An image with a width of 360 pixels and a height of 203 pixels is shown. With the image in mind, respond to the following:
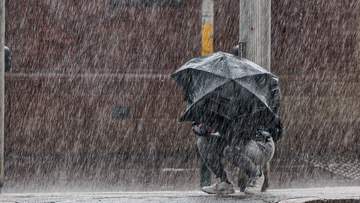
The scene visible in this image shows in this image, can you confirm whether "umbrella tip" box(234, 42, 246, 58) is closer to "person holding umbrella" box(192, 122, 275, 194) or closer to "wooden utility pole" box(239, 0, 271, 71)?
"wooden utility pole" box(239, 0, 271, 71)

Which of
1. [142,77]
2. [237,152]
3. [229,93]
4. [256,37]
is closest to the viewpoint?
[229,93]

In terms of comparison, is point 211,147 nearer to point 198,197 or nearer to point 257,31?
point 198,197

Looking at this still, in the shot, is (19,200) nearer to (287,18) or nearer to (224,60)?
(224,60)

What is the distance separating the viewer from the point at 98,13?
38.3 feet

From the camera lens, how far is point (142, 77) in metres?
11.6

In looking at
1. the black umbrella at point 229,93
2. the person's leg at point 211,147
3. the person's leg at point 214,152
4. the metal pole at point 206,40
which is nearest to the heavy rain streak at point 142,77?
the metal pole at point 206,40

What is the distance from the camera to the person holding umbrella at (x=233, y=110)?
4.72 metres

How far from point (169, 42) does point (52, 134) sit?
135 inches

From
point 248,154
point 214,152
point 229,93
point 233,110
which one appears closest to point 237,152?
point 248,154

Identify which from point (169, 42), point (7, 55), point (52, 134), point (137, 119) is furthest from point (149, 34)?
point (7, 55)

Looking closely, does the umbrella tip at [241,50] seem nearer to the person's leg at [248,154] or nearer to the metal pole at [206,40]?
the person's leg at [248,154]

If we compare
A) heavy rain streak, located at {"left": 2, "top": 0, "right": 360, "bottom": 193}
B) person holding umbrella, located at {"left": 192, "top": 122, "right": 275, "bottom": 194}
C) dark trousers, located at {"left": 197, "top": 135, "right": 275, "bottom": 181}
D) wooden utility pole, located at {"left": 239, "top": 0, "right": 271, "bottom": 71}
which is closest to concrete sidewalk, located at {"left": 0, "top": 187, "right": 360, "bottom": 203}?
person holding umbrella, located at {"left": 192, "top": 122, "right": 275, "bottom": 194}

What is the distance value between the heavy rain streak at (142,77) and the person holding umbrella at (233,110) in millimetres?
5092

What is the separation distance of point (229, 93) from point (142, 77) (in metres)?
7.04
